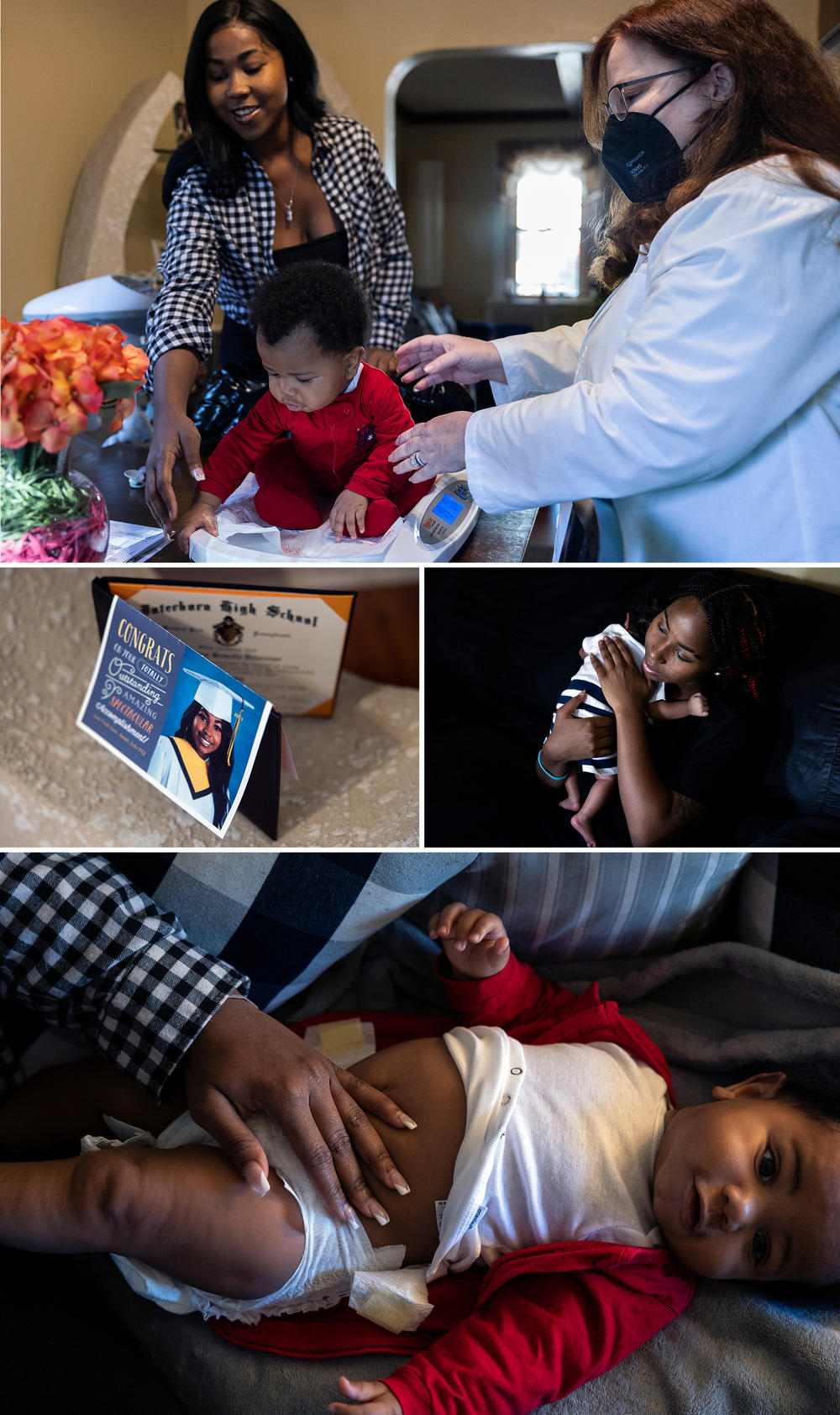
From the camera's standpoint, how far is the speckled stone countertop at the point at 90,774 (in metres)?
0.99

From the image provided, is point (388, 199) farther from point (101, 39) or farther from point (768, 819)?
point (768, 819)

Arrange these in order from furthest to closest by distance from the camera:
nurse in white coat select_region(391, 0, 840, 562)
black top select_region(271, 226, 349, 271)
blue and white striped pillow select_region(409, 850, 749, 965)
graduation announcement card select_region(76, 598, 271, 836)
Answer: blue and white striped pillow select_region(409, 850, 749, 965) < graduation announcement card select_region(76, 598, 271, 836) < black top select_region(271, 226, 349, 271) < nurse in white coat select_region(391, 0, 840, 562)

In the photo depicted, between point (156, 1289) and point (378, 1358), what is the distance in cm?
21

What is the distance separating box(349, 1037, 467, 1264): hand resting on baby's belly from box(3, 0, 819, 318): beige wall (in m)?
0.86

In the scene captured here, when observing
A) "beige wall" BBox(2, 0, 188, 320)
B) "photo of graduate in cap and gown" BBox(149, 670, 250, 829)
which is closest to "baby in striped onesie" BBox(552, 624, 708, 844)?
"photo of graduate in cap and gown" BBox(149, 670, 250, 829)

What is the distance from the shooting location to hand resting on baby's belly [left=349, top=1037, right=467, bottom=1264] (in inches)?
35.0

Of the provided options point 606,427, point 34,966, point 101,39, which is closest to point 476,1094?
Result: point 34,966

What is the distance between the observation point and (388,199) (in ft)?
2.75

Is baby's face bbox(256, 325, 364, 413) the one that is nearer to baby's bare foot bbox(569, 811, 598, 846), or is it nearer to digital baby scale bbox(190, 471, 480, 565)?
digital baby scale bbox(190, 471, 480, 565)

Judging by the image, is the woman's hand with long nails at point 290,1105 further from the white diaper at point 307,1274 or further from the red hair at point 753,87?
the red hair at point 753,87

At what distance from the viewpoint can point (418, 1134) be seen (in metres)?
0.92

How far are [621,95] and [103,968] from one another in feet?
3.04

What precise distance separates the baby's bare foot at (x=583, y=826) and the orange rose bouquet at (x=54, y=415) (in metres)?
0.54

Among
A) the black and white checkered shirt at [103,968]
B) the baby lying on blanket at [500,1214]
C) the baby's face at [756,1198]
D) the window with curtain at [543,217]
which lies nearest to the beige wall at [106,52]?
the window with curtain at [543,217]
